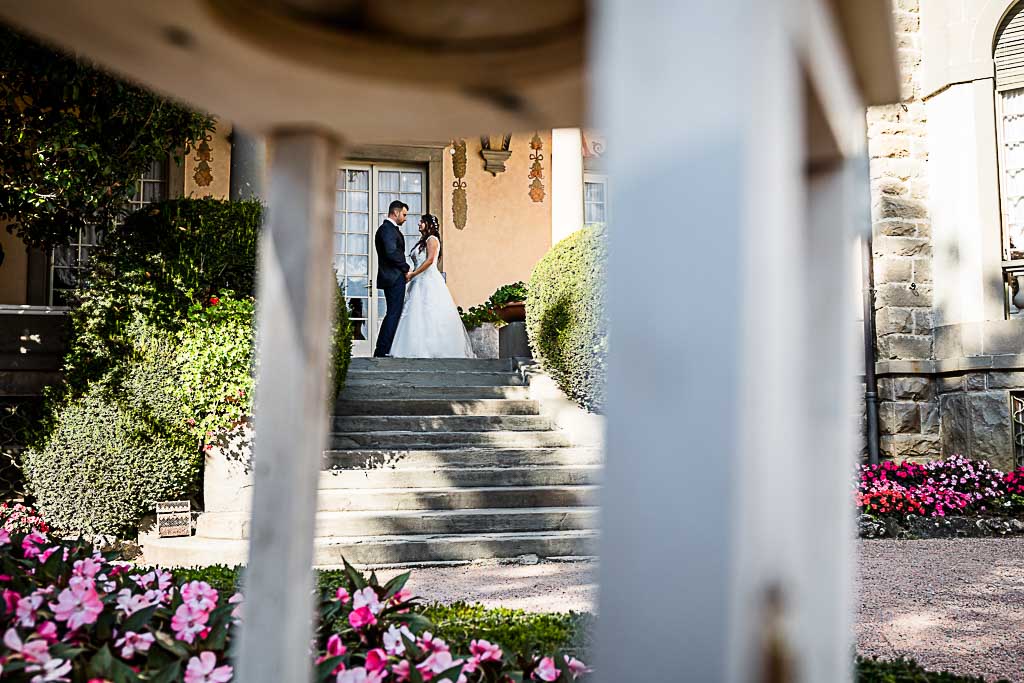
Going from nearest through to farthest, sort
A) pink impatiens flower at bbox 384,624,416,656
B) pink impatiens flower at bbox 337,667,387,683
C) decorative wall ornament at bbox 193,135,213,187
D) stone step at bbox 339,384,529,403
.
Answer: pink impatiens flower at bbox 337,667,387,683 < pink impatiens flower at bbox 384,624,416,656 < stone step at bbox 339,384,529,403 < decorative wall ornament at bbox 193,135,213,187

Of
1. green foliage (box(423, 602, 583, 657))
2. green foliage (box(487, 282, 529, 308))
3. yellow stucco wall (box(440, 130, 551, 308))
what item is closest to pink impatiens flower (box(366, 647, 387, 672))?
green foliage (box(423, 602, 583, 657))

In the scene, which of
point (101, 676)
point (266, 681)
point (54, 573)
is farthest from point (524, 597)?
point (266, 681)

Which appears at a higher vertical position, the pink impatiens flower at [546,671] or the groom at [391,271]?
the groom at [391,271]

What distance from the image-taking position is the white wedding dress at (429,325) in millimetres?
10633

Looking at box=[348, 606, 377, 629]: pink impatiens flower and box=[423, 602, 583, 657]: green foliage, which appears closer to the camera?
box=[348, 606, 377, 629]: pink impatiens flower

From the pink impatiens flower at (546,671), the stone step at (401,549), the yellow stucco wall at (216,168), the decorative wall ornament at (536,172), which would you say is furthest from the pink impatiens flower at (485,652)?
the decorative wall ornament at (536,172)

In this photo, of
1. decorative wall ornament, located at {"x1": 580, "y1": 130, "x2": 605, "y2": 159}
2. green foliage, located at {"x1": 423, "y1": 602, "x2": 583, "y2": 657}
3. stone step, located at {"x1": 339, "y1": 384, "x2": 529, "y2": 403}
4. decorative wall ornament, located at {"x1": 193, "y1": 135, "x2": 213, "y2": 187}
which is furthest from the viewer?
decorative wall ornament, located at {"x1": 580, "y1": 130, "x2": 605, "y2": 159}

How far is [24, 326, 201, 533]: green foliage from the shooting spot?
261 inches

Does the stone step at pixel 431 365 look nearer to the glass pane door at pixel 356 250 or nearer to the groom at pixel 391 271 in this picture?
the groom at pixel 391 271

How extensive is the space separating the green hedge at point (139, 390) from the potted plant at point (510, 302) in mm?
4654

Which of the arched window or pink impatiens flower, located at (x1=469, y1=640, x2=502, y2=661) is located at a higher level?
the arched window

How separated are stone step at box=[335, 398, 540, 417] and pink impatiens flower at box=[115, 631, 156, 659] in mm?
5455

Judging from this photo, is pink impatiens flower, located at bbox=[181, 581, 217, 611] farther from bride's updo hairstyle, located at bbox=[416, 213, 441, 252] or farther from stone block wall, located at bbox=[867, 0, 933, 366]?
bride's updo hairstyle, located at bbox=[416, 213, 441, 252]

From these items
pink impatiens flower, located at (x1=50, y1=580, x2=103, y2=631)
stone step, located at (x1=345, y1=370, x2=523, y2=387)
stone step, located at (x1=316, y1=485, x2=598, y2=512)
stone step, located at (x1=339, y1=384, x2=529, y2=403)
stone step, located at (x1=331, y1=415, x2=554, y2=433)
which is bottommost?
stone step, located at (x1=316, y1=485, x2=598, y2=512)
